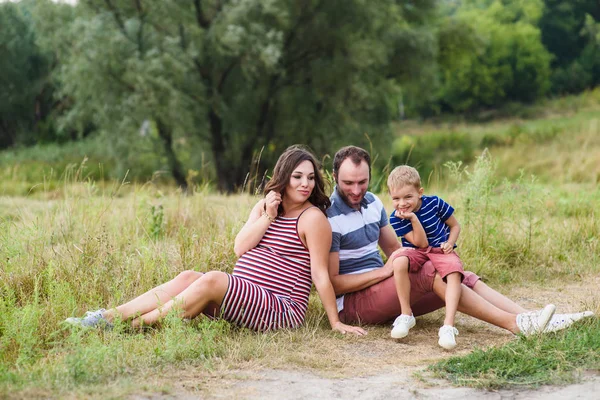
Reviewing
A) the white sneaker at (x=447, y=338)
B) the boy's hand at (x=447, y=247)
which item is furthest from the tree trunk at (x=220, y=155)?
the white sneaker at (x=447, y=338)

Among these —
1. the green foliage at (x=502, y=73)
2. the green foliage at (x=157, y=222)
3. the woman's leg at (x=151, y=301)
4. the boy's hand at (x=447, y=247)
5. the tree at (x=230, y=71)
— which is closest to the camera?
the woman's leg at (x=151, y=301)

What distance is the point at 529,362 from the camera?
12.2ft

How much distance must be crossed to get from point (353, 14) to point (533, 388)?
15712 mm

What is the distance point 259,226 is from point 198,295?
61 cm

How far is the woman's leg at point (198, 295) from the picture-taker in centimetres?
415

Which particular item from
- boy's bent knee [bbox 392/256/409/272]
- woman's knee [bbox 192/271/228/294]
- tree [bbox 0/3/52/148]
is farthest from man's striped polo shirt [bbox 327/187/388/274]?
tree [bbox 0/3/52/148]

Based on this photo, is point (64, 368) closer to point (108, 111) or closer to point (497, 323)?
point (497, 323)

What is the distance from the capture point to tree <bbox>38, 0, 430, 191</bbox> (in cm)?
1681

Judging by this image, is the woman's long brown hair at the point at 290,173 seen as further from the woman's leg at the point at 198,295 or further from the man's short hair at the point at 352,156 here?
the woman's leg at the point at 198,295

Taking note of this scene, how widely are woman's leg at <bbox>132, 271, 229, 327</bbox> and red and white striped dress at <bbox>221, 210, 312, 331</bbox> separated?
0.50 ft

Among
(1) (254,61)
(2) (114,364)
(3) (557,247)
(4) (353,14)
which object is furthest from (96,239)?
(4) (353,14)

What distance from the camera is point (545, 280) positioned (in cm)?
616

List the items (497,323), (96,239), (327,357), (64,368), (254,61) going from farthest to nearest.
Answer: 1. (254,61)
2. (96,239)
3. (497,323)
4. (327,357)
5. (64,368)

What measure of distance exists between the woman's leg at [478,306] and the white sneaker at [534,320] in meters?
0.08
